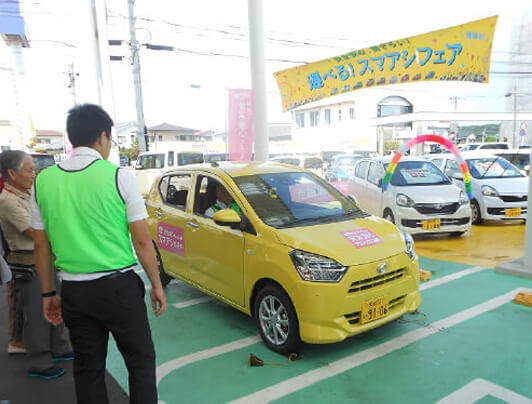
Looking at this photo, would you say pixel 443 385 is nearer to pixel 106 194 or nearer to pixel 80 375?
pixel 80 375

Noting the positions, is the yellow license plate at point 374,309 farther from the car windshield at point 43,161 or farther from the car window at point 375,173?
the car windshield at point 43,161

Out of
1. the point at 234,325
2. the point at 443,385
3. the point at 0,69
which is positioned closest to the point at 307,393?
the point at 443,385

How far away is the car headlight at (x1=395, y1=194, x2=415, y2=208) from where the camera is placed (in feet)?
22.8

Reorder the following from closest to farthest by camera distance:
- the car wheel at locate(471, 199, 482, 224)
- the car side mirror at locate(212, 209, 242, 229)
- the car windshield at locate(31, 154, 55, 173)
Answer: the car side mirror at locate(212, 209, 242, 229), the car wheel at locate(471, 199, 482, 224), the car windshield at locate(31, 154, 55, 173)

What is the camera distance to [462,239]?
23.6 feet

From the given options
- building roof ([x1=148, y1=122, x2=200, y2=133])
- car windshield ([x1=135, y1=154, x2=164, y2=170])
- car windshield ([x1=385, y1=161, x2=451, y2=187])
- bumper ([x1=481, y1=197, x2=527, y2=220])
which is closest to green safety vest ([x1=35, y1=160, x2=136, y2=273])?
car windshield ([x1=385, y1=161, x2=451, y2=187])

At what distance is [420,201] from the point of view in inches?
271

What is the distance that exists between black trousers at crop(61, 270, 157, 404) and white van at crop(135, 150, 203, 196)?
39.4ft

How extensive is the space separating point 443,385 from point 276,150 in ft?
70.3

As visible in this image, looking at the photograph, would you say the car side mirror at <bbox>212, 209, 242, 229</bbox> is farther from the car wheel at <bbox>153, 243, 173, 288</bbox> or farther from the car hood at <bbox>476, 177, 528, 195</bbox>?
the car hood at <bbox>476, 177, 528, 195</bbox>

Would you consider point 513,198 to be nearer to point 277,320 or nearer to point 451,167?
point 451,167

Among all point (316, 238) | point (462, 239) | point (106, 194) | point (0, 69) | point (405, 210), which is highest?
point (0, 69)

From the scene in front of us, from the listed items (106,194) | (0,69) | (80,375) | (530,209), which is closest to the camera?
(106,194)

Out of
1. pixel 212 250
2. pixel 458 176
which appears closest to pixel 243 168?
pixel 212 250
